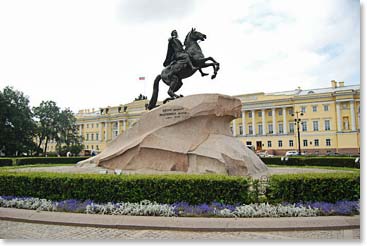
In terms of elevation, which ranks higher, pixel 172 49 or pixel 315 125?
pixel 315 125

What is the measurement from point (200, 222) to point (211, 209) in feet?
2.49

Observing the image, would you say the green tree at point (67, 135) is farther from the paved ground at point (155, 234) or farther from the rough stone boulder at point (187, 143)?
the paved ground at point (155, 234)

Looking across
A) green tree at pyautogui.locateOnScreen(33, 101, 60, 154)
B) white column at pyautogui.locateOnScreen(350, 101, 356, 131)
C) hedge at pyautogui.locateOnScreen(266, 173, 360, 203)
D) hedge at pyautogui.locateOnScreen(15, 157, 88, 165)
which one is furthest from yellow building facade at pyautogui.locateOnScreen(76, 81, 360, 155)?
hedge at pyautogui.locateOnScreen(266, 173, 360, 203)

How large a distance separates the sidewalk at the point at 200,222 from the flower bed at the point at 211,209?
0.96 feet

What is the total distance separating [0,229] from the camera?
6.76 meters

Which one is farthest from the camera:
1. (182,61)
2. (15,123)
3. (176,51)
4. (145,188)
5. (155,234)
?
(15,123)

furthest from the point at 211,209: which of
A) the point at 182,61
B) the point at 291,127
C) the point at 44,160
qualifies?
the point at 291,127

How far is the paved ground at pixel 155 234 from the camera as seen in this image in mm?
5820

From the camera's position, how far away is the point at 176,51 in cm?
1363

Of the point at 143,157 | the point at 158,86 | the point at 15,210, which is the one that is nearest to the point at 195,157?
the point at 143,157

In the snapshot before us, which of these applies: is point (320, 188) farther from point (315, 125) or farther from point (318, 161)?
point (315, 125)

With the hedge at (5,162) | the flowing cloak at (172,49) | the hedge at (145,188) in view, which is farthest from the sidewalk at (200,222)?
the hedge at (5,162)

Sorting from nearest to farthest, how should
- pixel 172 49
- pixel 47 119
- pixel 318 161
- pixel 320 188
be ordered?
pixel 320 188
pixel 172 49
pixel 318 161
pixel 47 119

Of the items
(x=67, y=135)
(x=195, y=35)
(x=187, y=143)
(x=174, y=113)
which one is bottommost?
(x=187, y=143)
